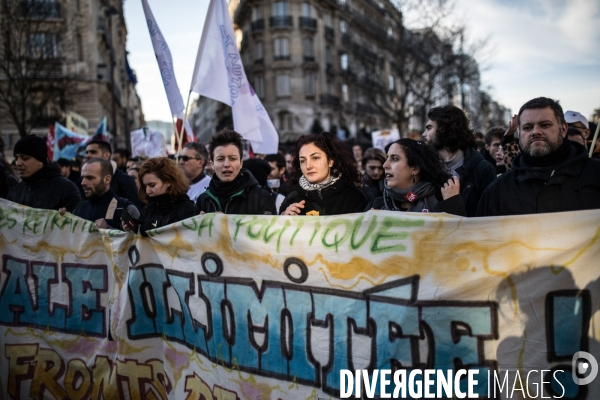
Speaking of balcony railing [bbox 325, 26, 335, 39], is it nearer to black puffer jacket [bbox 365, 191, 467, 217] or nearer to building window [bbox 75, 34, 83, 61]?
building window [bbox 75, 34, 83, 61]

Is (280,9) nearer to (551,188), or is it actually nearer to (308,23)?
(308,23)

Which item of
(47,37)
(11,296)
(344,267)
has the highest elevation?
(47,37)

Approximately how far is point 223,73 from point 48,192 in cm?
226

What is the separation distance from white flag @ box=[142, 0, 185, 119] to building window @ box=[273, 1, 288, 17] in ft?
143

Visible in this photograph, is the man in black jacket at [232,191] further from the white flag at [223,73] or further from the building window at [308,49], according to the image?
the building window at [308,49]

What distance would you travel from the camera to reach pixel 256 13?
49.2 metres

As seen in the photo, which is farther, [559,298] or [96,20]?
[96,20]

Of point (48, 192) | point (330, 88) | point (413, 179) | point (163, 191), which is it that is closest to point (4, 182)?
point (48, 192)

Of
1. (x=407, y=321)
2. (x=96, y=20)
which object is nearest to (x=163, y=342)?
(x=407, y=321)

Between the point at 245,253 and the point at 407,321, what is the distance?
1.02 metres

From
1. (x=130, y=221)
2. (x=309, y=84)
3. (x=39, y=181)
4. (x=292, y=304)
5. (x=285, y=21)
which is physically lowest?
(x=292, y=304)

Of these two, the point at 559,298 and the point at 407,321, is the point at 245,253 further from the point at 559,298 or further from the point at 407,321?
the point at 559,298

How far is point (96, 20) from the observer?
36.1 metres

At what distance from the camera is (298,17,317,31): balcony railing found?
4772cm
